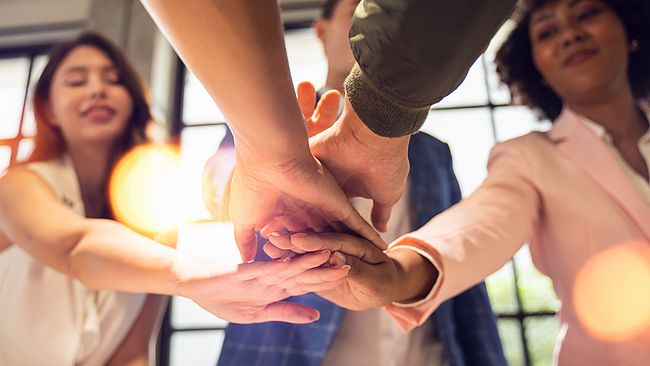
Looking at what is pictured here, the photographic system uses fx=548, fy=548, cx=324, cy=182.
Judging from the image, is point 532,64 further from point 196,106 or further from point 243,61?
point 196,106

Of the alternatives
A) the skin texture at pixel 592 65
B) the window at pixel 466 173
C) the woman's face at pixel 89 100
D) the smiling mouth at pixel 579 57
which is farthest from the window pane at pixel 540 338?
A: the woman's face at pixel 89 100

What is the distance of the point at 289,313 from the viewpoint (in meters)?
0.60

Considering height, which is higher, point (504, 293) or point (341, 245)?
point (341, 245)

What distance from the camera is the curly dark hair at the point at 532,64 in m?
1.17

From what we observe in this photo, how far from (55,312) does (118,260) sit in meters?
0.17

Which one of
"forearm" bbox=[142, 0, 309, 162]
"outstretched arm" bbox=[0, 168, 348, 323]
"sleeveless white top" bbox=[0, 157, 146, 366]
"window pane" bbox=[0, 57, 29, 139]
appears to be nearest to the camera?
"forearm" bbox=[142, 0, 309, 162]

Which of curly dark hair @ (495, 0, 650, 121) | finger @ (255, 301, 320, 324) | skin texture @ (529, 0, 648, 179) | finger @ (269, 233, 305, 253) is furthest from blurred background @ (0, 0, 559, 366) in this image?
finger @ (269, 233, 305, 253)

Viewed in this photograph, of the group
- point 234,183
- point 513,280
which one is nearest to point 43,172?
point 234,183

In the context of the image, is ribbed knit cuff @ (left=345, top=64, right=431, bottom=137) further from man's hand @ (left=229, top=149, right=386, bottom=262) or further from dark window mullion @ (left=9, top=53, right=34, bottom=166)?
dark window mullion @ (left=9, top=53, right=34, bottom=166)

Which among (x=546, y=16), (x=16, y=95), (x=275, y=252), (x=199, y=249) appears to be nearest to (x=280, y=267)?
(x=275, y=252)

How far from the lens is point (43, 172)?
3.06 ft

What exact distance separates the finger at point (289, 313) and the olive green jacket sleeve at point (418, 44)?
0.82 ft

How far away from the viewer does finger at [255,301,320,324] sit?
23.4 inches

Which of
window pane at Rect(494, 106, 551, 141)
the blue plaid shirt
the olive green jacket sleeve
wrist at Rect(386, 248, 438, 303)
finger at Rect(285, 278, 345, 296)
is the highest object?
the olive green jacket sleeve
